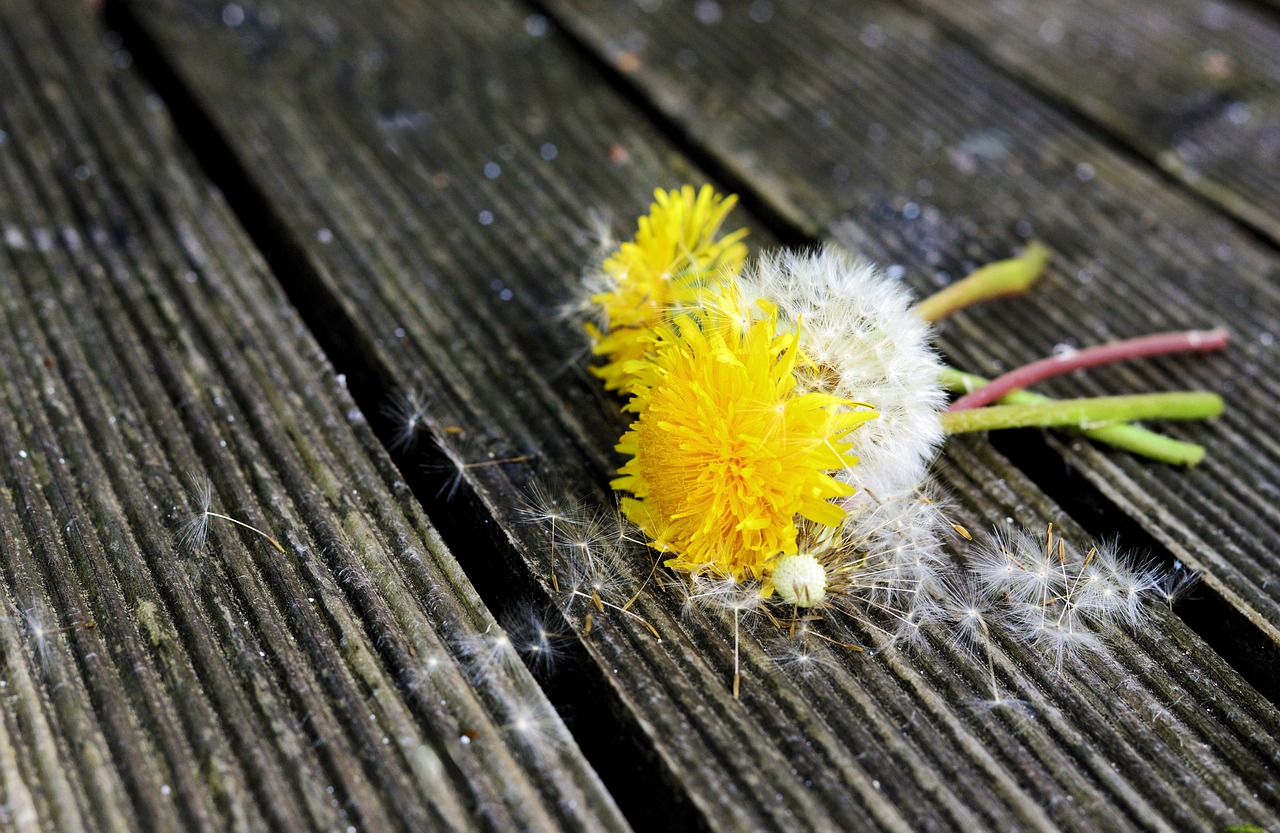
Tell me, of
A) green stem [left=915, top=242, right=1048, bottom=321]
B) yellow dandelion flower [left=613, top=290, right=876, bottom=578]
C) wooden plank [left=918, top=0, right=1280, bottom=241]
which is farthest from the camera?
wooden plank [left=918, top=0, right=1280, bottom=241]

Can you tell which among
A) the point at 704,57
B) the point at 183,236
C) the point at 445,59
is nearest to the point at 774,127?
the point at 704,57

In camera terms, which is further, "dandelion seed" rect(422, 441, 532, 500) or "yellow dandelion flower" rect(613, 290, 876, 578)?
"dandelion seed" rect(422, 441, 532, 500)

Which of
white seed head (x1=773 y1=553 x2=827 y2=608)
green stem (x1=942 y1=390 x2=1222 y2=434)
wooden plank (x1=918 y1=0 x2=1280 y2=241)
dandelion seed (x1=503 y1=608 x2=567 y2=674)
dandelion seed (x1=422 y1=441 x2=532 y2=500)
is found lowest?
dandelion seed (x1=503 y1=608 x2=567 y2=674)

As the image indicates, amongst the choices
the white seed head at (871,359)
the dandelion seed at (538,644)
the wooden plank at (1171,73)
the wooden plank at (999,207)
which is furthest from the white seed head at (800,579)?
the wooden plank at (1171,73)

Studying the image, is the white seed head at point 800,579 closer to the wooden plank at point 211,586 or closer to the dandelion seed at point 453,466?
the wooden plank at point 211,586

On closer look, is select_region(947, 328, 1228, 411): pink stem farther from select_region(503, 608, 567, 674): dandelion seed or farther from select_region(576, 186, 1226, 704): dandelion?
select_region(503, 608, 567, 674): dandelion seed

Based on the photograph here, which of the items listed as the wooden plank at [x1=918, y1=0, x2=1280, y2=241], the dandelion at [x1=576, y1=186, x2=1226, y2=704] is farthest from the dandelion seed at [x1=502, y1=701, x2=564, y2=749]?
the wooden plank at [x1=918, y1=0, x2=1280, y2=241]

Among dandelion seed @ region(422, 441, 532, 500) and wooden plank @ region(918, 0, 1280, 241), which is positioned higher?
wooden plank @ region(918, 0, 1280, 241)
